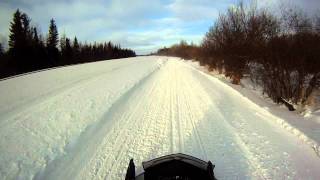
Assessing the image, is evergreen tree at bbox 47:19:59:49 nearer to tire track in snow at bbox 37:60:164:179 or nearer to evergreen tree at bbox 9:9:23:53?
evergreen tree at bbox 9:9:23:53

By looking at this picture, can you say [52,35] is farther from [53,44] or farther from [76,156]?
[76,156]

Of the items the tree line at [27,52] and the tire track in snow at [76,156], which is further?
the tree line at [27,52]

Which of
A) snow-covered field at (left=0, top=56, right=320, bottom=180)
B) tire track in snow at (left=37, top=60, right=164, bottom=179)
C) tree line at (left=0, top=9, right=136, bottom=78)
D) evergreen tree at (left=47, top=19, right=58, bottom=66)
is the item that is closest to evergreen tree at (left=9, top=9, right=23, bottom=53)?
tree line at (left=0, top=9, right=136, bottom=78)

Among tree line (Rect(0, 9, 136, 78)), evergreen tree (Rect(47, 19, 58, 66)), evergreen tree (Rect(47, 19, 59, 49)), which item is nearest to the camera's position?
tree line (Rect(0, 9, 136, 78))

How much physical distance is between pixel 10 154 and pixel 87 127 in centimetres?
239

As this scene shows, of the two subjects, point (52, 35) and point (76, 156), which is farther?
point (52, 35)

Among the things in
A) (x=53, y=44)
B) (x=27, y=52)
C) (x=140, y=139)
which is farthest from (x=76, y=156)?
(x=53, y=44)

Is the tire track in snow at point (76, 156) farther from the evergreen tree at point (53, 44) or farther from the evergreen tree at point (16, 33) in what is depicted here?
the evergreen tree at point (53, 44)

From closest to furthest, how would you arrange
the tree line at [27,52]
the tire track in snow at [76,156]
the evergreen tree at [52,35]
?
the tire track in snow at [76,156] → the tree line at [27,52] → the evergreen tree at [52,35]

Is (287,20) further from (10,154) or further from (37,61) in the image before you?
(37,61)

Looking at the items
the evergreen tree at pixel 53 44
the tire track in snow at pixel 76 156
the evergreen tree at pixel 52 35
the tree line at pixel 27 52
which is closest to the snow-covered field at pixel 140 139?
the tire track in snow at pixel 76 156

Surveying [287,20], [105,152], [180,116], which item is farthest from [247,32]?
[105,152]

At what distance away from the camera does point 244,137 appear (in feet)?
24.3

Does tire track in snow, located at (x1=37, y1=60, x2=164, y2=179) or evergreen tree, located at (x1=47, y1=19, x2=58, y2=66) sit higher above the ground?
evergreen tree, located at (x1=47, y1=19, x2=58, y2=66)
